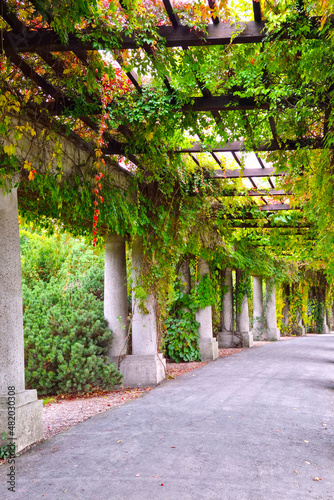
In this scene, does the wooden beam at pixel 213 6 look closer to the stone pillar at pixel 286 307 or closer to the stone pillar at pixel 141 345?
the stone pillar at pixel 141 345

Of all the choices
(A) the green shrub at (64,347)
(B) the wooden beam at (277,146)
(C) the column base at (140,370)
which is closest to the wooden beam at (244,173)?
(B) the wooden beam at (277,146)

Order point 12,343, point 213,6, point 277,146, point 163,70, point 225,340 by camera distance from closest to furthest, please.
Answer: point 213,6
point 163,70
point 12,343
point 277,146
point 225,340

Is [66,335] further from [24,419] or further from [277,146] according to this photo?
[277,146]

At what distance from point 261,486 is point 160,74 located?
13.2ft

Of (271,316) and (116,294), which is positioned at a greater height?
(116,294)

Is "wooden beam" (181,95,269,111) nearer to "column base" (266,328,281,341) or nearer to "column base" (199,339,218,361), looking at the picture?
"column base" (199,339,218,361)

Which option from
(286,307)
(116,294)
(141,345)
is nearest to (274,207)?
(116,294)

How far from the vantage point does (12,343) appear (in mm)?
4633

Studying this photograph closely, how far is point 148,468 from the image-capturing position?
152 inches

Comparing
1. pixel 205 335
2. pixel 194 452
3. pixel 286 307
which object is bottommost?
pixel 194 452

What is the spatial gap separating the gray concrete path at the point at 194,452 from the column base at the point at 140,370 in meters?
0.81

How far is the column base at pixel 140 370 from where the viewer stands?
8.28m

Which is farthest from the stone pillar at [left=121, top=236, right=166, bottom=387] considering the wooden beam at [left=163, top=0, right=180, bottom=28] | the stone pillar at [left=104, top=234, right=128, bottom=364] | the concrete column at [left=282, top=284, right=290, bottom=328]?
the concrete column at [left=282, top=284, right=290, bottom=328]

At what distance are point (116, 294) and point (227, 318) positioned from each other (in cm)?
930
